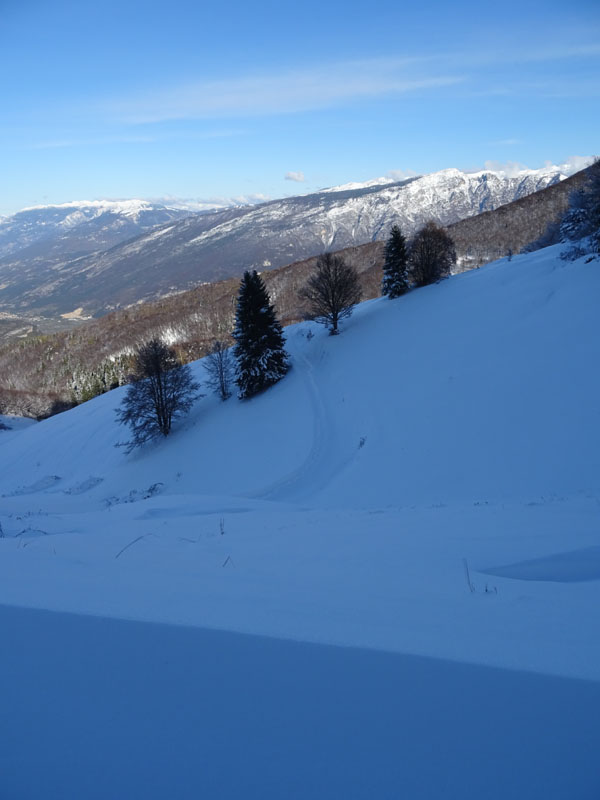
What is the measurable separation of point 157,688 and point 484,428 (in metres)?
13.0

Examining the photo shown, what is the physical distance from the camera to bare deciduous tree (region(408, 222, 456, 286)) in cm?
3288

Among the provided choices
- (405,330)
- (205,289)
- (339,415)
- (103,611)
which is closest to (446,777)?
(103,611)

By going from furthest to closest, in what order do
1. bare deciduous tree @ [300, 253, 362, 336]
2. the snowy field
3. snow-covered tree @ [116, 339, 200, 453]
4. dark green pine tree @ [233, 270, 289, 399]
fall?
1. bare deciduous tree @ [300, 253, 362, 336]
2. dark green pine tree @ [233, 270, 289, 399]
3. snow-covered tree @ [116, 339, 200, 453]
4. the snowy field

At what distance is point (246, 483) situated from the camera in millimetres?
16672

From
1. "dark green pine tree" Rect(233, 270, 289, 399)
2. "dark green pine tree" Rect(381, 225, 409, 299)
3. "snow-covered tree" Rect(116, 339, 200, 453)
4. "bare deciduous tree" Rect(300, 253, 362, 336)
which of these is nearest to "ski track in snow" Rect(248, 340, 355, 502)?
"dark green pine tree" Rect(233, 270, 289, 399)

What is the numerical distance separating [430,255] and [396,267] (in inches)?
112

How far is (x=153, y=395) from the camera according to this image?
26.0 metres

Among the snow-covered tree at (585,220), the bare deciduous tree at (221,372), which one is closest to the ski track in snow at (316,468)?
the bare deciduous tree at (221,372)

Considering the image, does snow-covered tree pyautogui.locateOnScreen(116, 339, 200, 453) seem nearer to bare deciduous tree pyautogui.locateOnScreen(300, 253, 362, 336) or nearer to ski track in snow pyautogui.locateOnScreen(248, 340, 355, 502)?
ski track in snow pyautogui.locateOnScreen(248, 340, 355, 502)

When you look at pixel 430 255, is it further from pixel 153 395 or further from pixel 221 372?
pixel 153 395

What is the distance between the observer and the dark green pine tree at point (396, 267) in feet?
108

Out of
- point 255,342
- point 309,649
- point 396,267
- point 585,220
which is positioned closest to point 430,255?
point 396,267

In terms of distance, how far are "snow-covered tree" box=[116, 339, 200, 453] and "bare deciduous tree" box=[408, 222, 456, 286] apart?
69.2ft

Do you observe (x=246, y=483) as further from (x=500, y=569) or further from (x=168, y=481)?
(x=500, y=569)
